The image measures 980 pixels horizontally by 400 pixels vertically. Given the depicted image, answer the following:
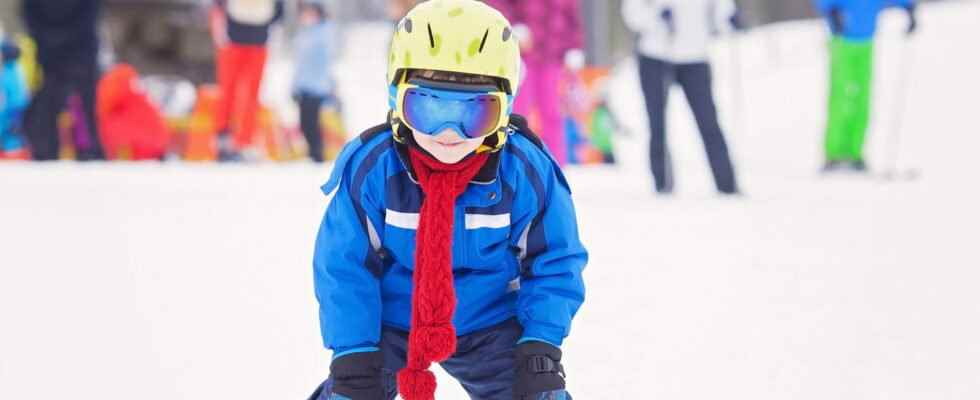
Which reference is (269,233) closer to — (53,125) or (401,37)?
(401,37)

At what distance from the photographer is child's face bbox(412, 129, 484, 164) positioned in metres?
1.82

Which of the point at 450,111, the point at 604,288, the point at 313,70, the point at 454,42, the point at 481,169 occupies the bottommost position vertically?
the point at 604,288

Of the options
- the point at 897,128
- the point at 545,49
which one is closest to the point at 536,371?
the point at 545,49

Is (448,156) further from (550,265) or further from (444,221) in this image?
(550,265)

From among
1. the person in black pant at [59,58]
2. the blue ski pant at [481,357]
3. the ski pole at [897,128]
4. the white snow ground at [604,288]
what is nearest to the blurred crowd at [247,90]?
the person in black pant at [59,58]

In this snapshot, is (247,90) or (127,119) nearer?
(247,90)

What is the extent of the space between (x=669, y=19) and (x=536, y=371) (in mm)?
4236

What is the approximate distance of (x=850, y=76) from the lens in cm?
748

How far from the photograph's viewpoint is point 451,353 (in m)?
1.89

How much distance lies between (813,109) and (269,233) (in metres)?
7.05

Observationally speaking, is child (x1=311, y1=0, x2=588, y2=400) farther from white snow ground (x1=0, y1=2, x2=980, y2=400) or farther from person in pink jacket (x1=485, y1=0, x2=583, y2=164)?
person in pink jacket (x1=485, y1=0, x2=583, y2=164)

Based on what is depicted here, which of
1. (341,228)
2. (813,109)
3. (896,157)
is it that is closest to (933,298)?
(341,228)

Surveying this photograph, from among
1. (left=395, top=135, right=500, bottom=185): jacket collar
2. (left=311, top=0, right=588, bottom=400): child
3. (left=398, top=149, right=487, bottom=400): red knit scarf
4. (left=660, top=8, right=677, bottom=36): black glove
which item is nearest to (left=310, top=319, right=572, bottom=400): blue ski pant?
(left=311, top=0, right=588, bottom=400): child

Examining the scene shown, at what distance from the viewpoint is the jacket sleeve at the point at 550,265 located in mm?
1909
